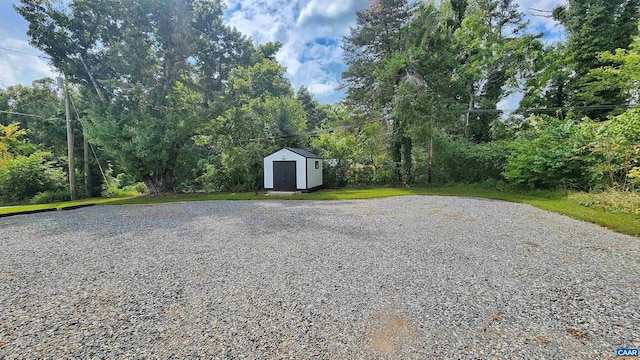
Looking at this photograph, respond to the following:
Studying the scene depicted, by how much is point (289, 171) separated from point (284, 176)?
0.36 m

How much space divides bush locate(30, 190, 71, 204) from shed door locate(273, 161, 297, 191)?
10.8 m

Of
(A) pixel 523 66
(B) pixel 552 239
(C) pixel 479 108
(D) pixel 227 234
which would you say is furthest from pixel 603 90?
(D) pixel 227 234

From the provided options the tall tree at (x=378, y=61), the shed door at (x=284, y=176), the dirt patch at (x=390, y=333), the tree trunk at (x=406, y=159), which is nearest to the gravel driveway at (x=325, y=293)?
the dirt patch at (x=390, y=333)

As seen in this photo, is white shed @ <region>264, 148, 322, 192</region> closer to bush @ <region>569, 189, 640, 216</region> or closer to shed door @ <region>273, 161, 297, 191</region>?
shed door @ <region>273, 161, 297, 191</region>

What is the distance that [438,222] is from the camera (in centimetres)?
560

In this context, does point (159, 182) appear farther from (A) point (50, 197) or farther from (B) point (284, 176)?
(B) point (284, 176)

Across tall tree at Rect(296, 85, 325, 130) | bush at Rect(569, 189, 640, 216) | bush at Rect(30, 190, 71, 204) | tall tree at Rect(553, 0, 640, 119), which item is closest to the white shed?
bush at Rect(569, 189, 640, 216)

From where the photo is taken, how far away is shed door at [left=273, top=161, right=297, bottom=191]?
40.9ft

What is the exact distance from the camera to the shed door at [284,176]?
40.9 feet

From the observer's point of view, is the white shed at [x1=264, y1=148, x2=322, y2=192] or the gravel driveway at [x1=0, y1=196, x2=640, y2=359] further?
the white shed at [x1=264, y1=148, x2=322, y2=192]

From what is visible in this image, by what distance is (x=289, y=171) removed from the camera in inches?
492

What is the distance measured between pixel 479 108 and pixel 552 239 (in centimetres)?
1594

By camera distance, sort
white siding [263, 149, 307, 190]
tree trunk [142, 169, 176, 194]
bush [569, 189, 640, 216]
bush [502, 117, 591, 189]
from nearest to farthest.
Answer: bush [569, 189, 640, 216] < bush [502, 117, 591, 189] < white siding [263, 149, 307, 190] < tree trunk [142, 169, 176, 194]

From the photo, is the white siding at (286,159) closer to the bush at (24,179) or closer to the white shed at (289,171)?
the white shed at (289,171)
